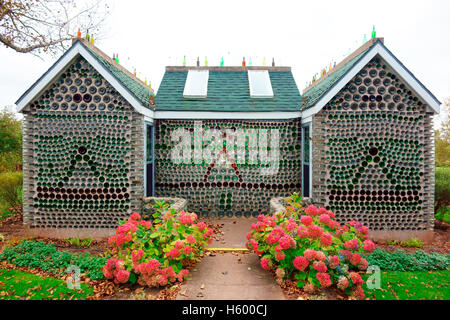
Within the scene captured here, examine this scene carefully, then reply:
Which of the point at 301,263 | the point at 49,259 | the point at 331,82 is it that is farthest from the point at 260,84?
the point at 49,259

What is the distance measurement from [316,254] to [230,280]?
5.61 ft

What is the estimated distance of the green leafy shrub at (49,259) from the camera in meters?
5.74

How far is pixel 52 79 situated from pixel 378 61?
953 centimetres

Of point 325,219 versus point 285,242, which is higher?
point 325,219

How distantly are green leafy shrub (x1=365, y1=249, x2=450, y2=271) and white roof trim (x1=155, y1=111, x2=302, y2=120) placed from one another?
495 cm

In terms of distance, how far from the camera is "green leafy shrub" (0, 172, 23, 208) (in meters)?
10.2

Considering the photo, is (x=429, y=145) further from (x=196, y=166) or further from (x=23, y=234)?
(x=23, y=234)

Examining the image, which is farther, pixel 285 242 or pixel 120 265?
pixel 120 265

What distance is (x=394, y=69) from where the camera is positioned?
7484mm

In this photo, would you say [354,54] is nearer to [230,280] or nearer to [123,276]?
[230,280]

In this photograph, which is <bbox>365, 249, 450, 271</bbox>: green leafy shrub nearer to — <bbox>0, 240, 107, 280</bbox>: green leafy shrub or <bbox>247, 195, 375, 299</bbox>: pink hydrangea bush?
<bbox>247, 195, 375, 299</bbox>: pink hydrangea bush

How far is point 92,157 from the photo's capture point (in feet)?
25.6
